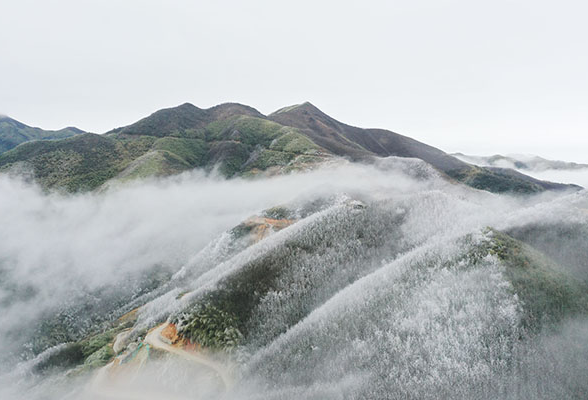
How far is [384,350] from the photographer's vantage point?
16.2 meters

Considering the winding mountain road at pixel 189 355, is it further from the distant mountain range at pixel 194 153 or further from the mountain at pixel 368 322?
the distant mountain range at pixel 194 153

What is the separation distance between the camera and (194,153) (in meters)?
120

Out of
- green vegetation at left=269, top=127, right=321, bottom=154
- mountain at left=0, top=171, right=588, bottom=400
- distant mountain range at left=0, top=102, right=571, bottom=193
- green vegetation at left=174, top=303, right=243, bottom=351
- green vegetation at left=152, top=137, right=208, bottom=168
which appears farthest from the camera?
green vegetation at left=152, top=137, right=208, bottom=168

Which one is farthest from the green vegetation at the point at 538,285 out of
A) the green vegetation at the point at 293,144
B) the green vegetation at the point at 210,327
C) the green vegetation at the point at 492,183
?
the green vegetation at the point at 492,183

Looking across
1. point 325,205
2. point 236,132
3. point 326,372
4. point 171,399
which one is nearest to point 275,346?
point 326,372

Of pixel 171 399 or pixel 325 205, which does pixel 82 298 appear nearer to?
pixel 171 399

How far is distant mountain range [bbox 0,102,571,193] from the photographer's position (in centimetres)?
9419

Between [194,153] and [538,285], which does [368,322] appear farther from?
[194,153]

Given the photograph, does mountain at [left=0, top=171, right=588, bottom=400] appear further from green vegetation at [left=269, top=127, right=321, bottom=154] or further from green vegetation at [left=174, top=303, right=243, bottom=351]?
green vegetation at [left=269, top=127, right=321, bottom=154]

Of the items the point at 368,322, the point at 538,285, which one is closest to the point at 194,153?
the point at 368,322

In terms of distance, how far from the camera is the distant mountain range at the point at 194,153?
94.2 metres

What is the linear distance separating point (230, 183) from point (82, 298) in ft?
176

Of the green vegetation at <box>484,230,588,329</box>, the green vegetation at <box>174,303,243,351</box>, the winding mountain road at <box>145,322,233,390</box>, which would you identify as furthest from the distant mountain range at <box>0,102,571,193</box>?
the winding mountain road at <box>145,322,233,390</box>

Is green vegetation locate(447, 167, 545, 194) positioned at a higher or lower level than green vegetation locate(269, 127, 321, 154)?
lower
